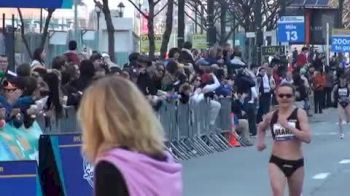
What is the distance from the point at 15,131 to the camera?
1104 cm

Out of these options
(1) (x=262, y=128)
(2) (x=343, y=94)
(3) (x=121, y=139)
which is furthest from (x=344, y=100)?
(3) (x=121, y=139)

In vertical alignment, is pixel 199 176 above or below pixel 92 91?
below

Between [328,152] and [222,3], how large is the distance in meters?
23.4

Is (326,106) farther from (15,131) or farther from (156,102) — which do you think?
(15,131)

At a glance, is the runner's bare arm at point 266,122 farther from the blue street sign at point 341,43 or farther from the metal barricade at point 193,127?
the blue street sign at point 341,43

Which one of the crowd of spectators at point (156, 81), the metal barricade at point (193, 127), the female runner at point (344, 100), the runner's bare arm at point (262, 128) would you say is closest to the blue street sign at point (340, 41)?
the crowd of spectators at point (156, 81)

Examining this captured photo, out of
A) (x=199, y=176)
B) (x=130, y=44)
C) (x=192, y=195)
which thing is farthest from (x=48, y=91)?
(x=130, y=44)

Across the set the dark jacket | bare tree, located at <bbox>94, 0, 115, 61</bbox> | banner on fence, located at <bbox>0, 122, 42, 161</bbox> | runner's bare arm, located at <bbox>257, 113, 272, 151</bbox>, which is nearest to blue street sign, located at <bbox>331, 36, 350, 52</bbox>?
bare tree, located at <bbox>94, 0, 115, 61</bbox>

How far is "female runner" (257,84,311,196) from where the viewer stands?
12062 millimetres

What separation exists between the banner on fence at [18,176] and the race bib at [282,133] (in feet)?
13.9

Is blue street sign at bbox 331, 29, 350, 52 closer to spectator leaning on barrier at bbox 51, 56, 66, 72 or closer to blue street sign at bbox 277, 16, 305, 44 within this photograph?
blue street sign at bbox 277, 16, 305, 44

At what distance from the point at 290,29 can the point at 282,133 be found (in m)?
40.1

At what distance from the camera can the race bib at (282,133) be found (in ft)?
39.5

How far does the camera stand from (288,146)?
12125mm
